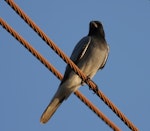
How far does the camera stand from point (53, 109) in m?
8.34

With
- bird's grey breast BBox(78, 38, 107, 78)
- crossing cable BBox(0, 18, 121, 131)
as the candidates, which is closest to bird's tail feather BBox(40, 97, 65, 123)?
bird's grey breast BBox(78, 38, 107, 78)

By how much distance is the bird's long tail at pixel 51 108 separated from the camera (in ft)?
26.6

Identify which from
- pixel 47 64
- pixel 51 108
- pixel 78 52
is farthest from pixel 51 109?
pixel 47 64

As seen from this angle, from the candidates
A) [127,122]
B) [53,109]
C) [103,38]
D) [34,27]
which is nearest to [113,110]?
[127,122]

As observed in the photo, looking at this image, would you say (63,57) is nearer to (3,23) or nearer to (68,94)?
(3,23)

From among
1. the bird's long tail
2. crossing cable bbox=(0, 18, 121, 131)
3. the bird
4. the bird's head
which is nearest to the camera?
crossing cable bbox=(0, 18, 121, 131)

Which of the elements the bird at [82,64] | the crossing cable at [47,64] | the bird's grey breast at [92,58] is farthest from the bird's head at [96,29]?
the crossing cable at [47,64]

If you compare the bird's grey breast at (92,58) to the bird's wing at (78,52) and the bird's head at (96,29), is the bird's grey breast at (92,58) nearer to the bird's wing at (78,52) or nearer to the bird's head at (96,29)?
the bird's wing at (78,52)

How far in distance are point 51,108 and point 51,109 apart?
0.02 meters

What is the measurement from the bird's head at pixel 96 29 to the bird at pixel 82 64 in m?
0.23

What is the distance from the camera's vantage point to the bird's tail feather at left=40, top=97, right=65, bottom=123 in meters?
8.11

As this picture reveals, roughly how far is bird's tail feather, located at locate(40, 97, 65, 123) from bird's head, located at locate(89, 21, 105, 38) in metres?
1.88

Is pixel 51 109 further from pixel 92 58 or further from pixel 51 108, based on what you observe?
pixel 92 58

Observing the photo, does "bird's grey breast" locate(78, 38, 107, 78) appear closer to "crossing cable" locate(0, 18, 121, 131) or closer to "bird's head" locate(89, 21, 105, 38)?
"bird's head" locate(89, 21, 105, 38)
